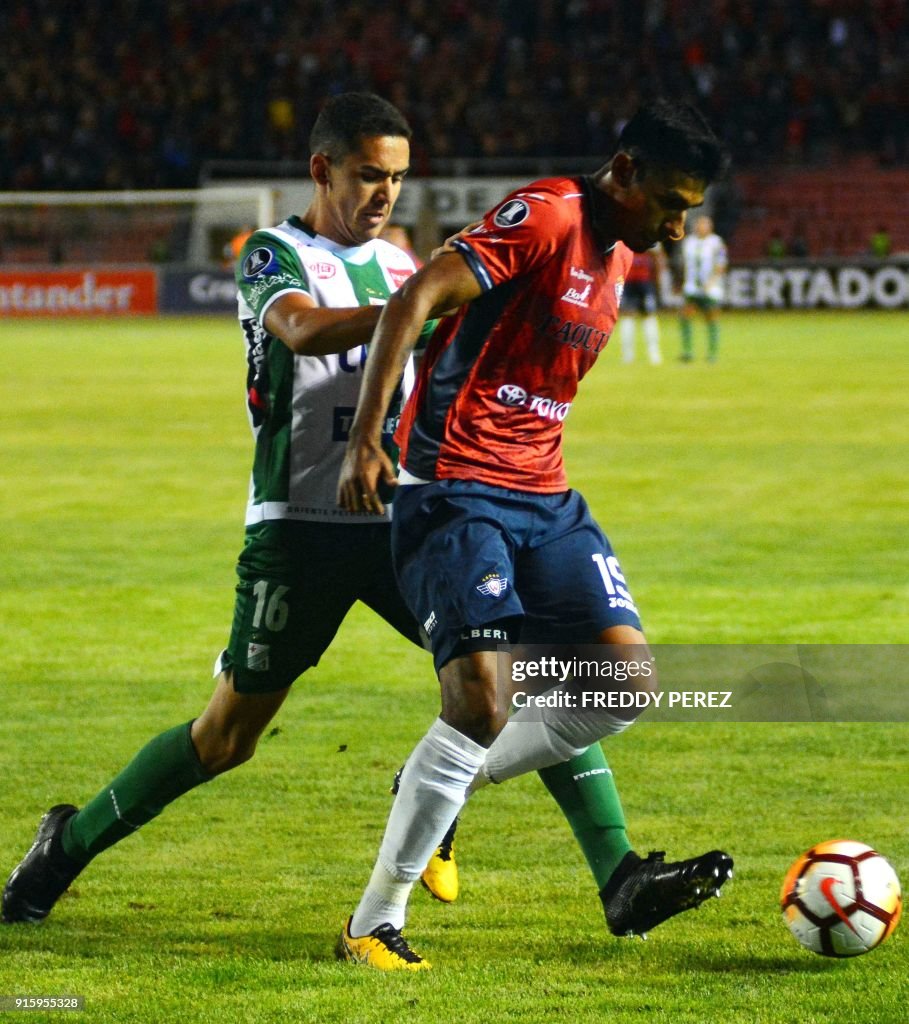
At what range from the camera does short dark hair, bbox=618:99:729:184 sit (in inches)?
152

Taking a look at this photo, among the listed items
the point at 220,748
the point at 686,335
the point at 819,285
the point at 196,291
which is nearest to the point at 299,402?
Result: the point at 220,748

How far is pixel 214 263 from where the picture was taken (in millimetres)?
35188

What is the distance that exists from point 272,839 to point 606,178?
88.8 inches

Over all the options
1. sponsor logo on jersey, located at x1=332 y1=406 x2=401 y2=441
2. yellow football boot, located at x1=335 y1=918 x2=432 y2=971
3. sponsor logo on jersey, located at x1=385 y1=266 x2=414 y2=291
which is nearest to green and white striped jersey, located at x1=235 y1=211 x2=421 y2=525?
sponsor logo on jersey, located at x1=332 y1=406 x2=401 y2=441

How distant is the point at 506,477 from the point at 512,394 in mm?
196

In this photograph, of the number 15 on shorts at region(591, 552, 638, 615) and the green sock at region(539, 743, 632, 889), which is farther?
the green sock at region(539, 743, 632, 889)

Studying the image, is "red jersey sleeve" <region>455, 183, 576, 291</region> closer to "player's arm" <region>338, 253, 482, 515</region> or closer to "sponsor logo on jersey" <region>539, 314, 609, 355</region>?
"player's arm" <region>338, 253, 482, 515</region>

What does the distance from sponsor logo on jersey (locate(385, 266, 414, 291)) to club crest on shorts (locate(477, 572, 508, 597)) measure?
3.49ft

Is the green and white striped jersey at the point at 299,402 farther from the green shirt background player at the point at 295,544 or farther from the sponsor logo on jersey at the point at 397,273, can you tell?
the sponsor logo on jersey at the point at 397,273

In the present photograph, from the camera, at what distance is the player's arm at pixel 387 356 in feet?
12.0

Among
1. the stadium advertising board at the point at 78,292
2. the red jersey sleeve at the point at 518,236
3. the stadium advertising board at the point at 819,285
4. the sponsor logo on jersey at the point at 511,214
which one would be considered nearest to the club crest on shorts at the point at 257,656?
the red jersey sleeve at the point at 518,236

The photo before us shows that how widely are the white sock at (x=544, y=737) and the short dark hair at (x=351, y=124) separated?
1515 millimetres

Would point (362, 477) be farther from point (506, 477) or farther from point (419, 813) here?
point (419, 813)

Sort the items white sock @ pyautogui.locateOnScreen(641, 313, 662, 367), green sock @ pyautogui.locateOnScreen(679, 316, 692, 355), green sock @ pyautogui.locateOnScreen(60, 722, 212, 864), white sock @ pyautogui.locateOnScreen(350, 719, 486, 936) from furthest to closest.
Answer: white sock @ pyautogui.locateOnScreen(641, 313, 662, 367), green sock @ pyautogui.locateOnScreen(679, 316, 692, 355), green sock @ pyautogui.locateOnScreen(60, 722, 212, 864), white sock @ pyautogui.locateOnScreen(350, 719, 486, 936)
